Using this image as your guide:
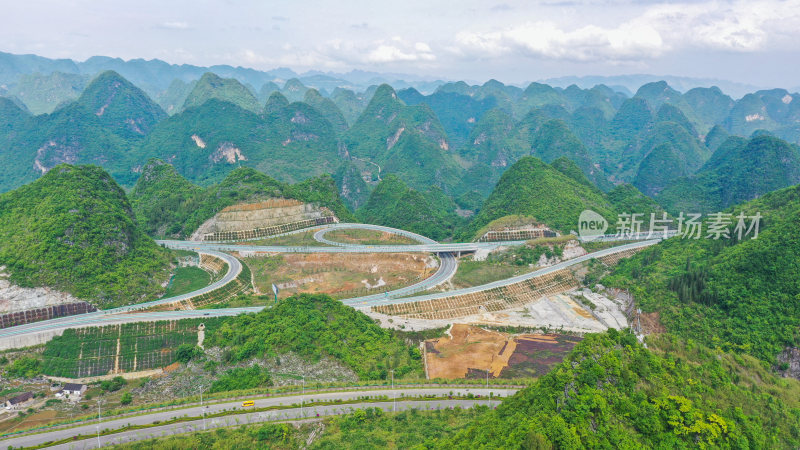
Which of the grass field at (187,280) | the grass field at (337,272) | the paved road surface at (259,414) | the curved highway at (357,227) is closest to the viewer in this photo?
the paved road surface at (259,414)

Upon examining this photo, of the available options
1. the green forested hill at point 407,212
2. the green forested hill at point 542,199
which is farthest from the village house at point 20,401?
the green forested hill at point 407,212

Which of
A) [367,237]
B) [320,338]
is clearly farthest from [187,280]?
[367,237]

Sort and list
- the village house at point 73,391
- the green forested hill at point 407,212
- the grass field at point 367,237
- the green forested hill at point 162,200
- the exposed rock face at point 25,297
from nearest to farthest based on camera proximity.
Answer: the village house at point 73,391
the exposed rock face at point 25,297
the grass field at point 367,237
the green forested hill at point 162,200
the green forested hill at point 407,212

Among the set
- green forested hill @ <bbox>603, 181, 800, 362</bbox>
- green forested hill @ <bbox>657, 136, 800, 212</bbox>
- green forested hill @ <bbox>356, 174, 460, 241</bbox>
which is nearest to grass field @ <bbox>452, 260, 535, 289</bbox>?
green forested hill @ <bbox>603, 181, 800, 362</bbox>

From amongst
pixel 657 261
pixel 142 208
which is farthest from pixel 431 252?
pixel 142 208

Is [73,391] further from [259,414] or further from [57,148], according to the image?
[57,148]

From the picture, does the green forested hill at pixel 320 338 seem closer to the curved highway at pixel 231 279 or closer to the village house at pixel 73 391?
the curved highway at pixel 231 279

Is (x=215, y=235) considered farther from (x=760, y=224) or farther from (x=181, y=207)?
(x=760, y=224)
